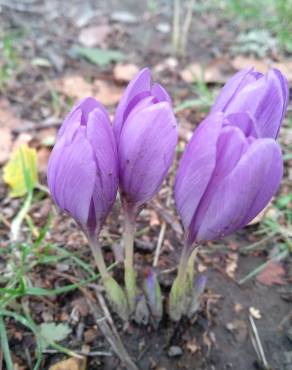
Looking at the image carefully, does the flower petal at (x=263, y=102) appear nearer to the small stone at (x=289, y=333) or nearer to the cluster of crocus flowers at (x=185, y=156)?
the cluster of crocus flowers at (x=185, y=156)

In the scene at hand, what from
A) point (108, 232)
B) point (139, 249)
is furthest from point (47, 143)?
point (139, 249)

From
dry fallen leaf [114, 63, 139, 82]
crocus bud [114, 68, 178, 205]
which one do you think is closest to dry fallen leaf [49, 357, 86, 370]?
crocus bud [114, 68, 178, 205]

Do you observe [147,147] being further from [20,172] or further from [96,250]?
[20,172]

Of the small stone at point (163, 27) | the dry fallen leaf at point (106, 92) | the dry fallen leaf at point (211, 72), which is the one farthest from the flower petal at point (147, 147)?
the small stone at point (163, 27)

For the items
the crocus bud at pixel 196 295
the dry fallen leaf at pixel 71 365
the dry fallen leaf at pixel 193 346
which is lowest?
the dry fallen leaf at pixel 193 346

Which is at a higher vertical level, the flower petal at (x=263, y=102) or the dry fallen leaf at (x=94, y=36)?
the flower petal at (x=263, y=102)

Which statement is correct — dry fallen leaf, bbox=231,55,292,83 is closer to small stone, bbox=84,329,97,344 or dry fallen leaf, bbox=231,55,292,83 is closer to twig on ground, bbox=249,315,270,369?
twig on ground, bbox=249,315,270,369

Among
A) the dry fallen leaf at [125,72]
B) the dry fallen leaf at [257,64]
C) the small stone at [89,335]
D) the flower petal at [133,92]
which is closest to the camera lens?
the flower petal at [133,92]

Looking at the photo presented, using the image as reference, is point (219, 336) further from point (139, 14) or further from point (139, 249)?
point (139, 14)

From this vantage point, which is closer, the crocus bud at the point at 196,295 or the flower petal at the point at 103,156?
the flower petal at the point at 103,156
